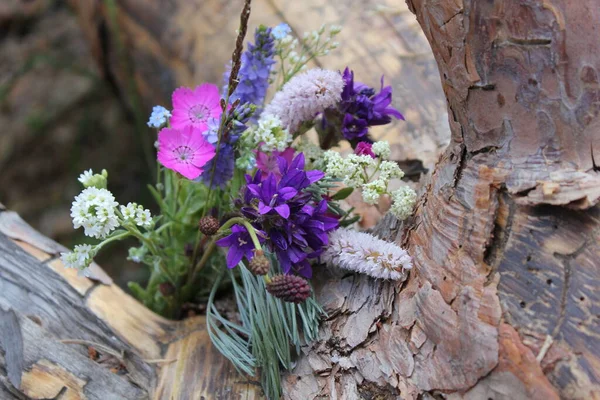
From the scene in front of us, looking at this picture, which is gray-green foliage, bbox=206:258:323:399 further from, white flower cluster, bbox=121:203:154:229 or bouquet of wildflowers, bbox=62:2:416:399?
white flower cluster, bbox=121:203:154:229

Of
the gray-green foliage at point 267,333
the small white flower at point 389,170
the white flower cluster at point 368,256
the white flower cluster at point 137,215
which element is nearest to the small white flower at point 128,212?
the white flower cluster at point 137,215

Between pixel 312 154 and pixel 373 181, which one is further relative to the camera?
pixel 312 154

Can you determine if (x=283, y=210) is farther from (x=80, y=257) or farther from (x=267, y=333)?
(x=80, y=257)

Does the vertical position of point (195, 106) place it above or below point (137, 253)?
above

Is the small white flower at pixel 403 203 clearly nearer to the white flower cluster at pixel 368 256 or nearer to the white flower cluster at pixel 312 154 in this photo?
the white flower cluster at pixel 368 256

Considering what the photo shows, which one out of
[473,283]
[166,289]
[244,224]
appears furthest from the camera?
[166,289]

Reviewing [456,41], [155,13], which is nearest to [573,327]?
[456,41]

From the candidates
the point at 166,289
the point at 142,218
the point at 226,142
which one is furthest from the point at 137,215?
the point at 166,289
